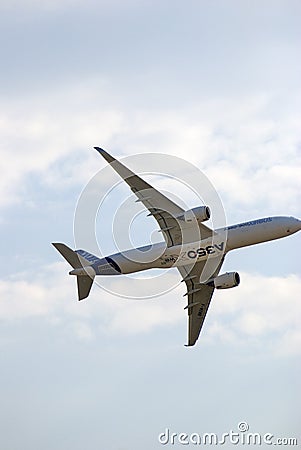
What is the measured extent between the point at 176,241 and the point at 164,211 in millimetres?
4141

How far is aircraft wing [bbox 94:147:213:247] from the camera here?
9725cm

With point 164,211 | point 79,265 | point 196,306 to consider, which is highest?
point 164,211

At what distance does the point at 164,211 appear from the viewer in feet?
332

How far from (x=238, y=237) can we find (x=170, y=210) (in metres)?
8.29

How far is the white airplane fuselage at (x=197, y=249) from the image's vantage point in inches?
3888

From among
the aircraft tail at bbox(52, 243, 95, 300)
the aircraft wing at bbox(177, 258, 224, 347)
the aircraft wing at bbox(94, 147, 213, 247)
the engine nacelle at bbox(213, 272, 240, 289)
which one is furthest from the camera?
the aircraft wing at bbox(177, 258, 224, 347)

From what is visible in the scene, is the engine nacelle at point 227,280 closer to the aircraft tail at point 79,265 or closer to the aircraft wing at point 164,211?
the aircraft wing at point 164,211

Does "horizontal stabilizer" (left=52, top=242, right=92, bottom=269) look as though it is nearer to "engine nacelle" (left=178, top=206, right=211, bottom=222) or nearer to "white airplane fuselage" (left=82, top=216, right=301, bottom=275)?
"white airplane fuselage" (left=82, top=216, right=301, bottom=275)

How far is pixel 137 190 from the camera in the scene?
98562mm

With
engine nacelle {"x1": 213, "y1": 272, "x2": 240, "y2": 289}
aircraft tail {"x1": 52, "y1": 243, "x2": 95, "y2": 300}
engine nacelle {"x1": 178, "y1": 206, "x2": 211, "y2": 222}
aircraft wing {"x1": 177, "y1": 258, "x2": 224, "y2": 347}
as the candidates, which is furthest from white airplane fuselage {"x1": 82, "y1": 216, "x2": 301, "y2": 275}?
aircraft wing {"x1": 177, "y1": 258, "x2": 224, "y2": 347}

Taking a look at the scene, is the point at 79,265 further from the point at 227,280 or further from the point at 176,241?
the point at 227,280

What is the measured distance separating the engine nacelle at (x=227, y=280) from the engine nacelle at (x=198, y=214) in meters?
12.4

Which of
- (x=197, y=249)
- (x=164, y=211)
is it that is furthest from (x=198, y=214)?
(x=197, y=249)

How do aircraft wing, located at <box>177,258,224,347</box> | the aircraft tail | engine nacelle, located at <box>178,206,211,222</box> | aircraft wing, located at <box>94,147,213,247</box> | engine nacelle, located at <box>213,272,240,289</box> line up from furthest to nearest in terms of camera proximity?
aircraft wing, located at <box>177,258,224,347</box> < engine nacelle, located at <box>213,272,240,289</box> < the aircraft tail < engine nacelle, located at <box>178,206,211,222</box> < aircraft wing, located at <box>94,147,213,247</box>
